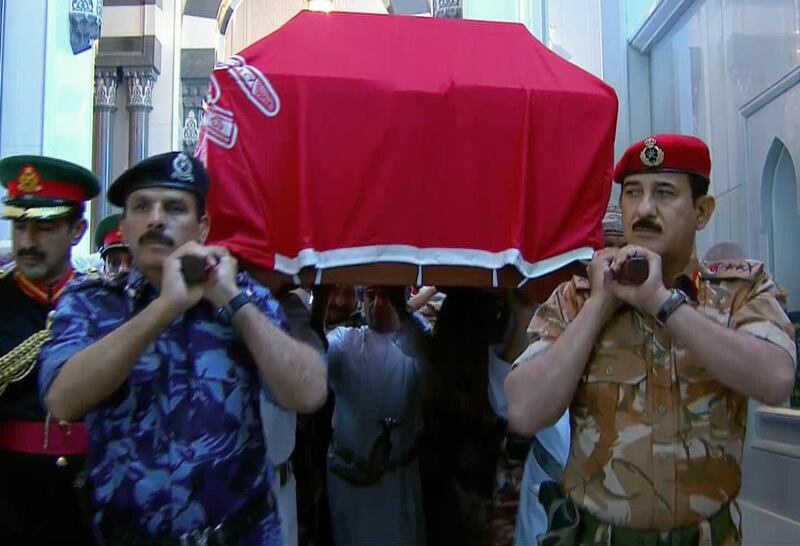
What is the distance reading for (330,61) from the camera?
2643 millimetres

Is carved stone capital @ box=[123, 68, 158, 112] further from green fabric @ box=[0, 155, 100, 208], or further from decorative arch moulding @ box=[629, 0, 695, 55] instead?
green fabric @ box=[0, 155, 100, 208]

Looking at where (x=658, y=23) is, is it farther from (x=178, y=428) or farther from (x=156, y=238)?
(x=178, y=428)

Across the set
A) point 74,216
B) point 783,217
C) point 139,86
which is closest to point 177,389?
point 74,216

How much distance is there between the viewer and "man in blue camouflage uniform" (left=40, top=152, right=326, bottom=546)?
1821 millimetres

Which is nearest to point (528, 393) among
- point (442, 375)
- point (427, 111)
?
point (427, 111)

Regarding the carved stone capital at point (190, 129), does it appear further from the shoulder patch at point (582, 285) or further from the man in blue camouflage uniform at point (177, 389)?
the shoulder patch at point (582, 285)

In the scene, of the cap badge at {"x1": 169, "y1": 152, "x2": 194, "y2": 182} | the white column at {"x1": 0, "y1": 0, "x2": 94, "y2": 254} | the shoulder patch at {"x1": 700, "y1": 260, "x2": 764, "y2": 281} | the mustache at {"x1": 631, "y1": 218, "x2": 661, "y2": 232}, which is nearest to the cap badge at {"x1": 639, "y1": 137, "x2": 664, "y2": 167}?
the mustache at {"x1": 631, "y1": 218, "x2": 661, "y2": 232}

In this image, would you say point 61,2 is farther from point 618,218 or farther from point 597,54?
point 618,218

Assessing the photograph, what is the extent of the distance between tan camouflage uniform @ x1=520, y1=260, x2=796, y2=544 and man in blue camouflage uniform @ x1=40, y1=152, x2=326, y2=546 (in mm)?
600

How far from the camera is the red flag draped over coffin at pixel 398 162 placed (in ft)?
8.36

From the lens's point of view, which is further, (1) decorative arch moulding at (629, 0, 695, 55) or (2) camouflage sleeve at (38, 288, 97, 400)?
(1) decorative arch moulding at (629, 0, 695, 55)

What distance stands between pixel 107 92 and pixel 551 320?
404 inches

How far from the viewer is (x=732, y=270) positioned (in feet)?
6.60

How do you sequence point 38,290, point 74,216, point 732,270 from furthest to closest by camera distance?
point 74,216
point 38,290
point 732,270
